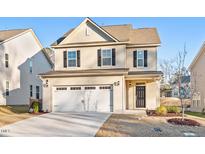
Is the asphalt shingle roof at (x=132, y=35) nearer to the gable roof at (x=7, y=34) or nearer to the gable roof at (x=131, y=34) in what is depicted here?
the gable roof at (x=131, y=34)

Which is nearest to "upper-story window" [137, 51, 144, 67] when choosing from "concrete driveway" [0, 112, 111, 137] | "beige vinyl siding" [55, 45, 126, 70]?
"beige vinyl siding" [55, 45, 126, 70]

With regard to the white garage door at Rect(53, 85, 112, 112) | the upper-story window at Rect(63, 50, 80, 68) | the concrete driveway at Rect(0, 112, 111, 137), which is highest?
the upper-story window at Rect(63, 50, 80, 68)

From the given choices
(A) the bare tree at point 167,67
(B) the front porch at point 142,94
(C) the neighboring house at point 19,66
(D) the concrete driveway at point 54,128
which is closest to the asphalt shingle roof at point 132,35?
(A) the bare tree at point 167,67

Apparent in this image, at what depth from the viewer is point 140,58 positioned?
1728cm

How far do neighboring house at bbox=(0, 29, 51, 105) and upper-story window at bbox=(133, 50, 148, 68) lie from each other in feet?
36.1

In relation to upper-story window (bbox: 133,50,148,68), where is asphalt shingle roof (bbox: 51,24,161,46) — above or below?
above

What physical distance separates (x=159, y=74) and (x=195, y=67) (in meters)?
6.80

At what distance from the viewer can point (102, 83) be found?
15570 millimetres

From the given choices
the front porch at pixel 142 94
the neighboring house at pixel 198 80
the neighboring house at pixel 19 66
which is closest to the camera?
the front porch at pixel 142 94

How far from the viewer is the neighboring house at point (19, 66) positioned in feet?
65.4

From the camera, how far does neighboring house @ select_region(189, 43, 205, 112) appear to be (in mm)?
18594

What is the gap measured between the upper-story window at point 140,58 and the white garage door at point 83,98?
3.39 metres

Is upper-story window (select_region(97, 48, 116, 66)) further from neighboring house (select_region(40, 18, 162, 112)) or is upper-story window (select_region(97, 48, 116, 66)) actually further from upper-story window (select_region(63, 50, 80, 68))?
upper-story window (select_region(63, 50, 80, 68))
